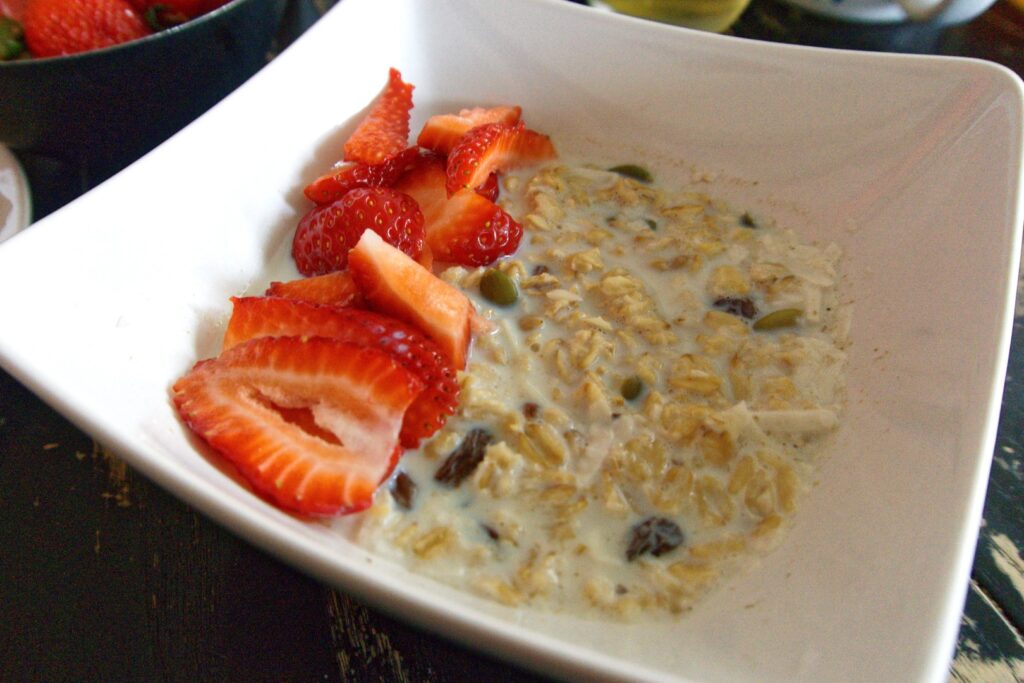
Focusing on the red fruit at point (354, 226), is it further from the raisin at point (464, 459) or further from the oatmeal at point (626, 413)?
the raisin at point (464, 459)

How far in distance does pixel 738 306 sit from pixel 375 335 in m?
0.42

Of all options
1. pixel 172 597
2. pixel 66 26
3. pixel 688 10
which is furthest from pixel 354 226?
pixel 688 10

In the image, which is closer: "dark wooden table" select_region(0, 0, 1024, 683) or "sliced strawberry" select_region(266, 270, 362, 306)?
"dark wooden table" select_region(0, 0, 1024, 683)

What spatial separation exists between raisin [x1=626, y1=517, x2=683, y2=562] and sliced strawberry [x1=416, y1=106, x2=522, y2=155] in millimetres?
554

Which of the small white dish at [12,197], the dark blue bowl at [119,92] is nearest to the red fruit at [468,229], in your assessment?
the dark blue bowl at [119,92]

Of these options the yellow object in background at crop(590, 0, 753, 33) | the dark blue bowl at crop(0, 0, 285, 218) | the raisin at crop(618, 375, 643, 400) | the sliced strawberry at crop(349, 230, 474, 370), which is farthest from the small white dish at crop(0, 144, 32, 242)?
the yellow object in background at crop(590, 0, 753, 33)

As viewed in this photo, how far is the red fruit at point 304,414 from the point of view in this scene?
2.08ft

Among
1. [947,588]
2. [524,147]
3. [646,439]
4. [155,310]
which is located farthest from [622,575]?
[524,147]

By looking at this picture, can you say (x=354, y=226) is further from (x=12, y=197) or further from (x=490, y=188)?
(x=12, y=197)

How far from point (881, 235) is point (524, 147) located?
1.52 feet

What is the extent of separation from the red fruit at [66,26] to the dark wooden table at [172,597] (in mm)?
491

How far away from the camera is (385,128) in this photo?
0.99 meters

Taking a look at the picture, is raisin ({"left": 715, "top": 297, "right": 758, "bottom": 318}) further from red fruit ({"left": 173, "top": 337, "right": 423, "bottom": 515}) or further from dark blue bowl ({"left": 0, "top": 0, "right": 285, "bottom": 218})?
dark blue bowl ({"left": 0, "top": 0, "right": 285, "bottom": 218})

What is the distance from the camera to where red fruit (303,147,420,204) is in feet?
3.02
